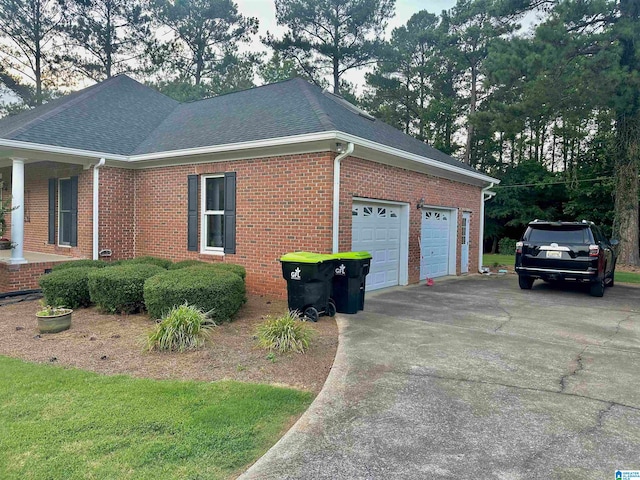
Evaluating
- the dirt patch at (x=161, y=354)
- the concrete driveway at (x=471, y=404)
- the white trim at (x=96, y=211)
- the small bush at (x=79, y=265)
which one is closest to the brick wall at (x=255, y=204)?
the white trim at (x=96, y=211)

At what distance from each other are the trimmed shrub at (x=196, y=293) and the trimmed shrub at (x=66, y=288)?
1.67 meters

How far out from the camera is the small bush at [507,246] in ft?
87.1

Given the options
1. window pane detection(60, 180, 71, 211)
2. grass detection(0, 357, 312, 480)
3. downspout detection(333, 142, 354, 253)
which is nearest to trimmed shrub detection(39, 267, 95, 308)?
grass detection(0, 357, 312, 480)

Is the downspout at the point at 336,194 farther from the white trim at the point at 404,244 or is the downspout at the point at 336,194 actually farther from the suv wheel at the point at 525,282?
the suv wheel at the point at 525,282

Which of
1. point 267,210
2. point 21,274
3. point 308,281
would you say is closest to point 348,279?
point 308,281

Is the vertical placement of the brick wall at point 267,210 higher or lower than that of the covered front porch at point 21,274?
higher

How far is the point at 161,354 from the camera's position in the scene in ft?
16.9

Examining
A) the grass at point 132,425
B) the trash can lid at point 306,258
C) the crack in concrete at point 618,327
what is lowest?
the grass at point 132,425

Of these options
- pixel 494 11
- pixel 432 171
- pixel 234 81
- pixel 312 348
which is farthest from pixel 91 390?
pixel 234 81

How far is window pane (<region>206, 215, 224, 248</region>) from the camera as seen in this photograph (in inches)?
392

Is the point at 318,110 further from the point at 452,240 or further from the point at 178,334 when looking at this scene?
the point at 452,240

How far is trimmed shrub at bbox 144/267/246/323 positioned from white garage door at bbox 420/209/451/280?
248 inches

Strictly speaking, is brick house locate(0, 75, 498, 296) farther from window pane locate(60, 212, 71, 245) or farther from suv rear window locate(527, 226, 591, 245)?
suv rear window locate(527, 226, 591, 245)

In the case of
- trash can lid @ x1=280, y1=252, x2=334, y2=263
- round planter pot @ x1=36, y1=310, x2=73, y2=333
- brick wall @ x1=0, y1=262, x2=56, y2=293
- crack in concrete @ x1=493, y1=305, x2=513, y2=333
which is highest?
trash can lid @ x1=280, y1=252, x2=334, y2=263
